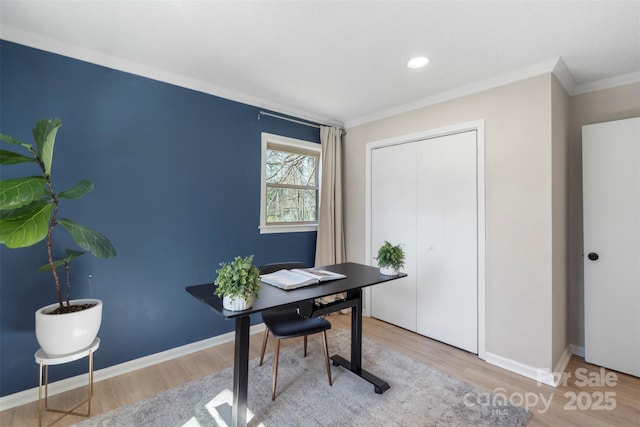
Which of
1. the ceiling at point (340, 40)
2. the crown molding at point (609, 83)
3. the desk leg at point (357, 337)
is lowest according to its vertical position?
the desk leg at point (357, 337)

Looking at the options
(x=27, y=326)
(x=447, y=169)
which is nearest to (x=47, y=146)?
(x=27, y=326)

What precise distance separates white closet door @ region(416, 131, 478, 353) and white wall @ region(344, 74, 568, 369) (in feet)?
0.50

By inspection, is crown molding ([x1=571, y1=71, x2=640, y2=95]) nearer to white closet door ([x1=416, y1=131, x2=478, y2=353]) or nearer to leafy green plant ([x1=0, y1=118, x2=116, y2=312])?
white closet door ([x1=416, y1=131, x2=478, y2=353])

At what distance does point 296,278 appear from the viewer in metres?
1.91

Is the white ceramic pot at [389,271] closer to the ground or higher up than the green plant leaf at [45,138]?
closer to the ground

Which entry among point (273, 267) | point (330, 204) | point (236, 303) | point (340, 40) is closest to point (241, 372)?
point (236, 303)

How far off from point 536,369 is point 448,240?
1.20 m

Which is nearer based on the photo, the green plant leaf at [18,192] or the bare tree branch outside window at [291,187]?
the green plant leaf at [18,192]

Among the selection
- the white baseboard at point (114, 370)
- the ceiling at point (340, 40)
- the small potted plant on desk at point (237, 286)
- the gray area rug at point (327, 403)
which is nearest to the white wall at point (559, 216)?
the ceiling at point (340, 40)

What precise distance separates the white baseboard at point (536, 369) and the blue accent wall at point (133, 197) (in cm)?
240

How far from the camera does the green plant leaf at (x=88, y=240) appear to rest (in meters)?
1.66

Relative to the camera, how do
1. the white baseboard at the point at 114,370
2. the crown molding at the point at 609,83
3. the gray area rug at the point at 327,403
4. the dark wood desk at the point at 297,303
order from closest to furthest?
the dark wood desk at the point at 297,303
the gray area rug at the point at 327,403
the white baseboard at the point at 114,370
the crown molding at the point at 609,83

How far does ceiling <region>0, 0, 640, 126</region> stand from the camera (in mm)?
1686

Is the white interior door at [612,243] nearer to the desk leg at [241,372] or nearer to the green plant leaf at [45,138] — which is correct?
the desk leg at [241,372]
